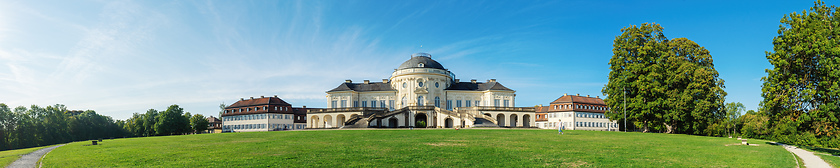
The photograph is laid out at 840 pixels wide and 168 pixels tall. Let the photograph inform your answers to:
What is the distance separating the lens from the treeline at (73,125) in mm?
65125

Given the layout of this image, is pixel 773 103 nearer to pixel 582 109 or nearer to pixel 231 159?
pixel 231 159

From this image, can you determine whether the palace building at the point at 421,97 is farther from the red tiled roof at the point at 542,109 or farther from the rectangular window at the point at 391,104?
the red tiled roof at the point at 542,109

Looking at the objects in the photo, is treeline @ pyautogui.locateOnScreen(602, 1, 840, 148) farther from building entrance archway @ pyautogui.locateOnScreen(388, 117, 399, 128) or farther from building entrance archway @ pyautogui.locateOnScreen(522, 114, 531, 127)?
building entrance archway @ pyautogui.locateOnScreen(388, 117, 399, 128)

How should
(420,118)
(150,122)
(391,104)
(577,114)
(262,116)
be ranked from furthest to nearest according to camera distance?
(262,116)
(577,114)
(150,122)
(391,104)
(420,118)

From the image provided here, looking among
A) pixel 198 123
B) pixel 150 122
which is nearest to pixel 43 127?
pixel 150 122

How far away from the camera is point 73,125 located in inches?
3012

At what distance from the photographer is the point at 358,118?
210 ft

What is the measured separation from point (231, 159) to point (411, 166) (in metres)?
6.37

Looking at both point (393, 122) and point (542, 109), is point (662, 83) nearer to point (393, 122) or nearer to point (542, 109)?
point (393, 122)

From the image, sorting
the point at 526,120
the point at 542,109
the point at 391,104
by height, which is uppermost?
the point at 391,104

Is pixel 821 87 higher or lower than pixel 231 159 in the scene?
higher

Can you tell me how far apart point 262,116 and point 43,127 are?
31.9 m

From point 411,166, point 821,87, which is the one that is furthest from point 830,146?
point 411,166

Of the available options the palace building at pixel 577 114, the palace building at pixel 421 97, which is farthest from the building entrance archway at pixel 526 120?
the palace building at pixel 577 114
